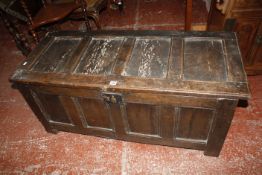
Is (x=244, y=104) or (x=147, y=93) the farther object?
(x=244, y=104)

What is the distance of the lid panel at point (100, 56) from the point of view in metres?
1.76

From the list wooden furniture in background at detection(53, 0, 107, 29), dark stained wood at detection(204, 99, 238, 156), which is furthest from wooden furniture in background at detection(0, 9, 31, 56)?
dark stained wood at detection(204, 99, 238, 156)

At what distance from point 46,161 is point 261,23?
8.63 feet

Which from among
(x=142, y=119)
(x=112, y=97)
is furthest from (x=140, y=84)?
(x=142, y=119)

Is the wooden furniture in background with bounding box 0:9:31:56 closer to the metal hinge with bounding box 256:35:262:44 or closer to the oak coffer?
the oak coffer

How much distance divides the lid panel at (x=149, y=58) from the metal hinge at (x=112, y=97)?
0.19 metres

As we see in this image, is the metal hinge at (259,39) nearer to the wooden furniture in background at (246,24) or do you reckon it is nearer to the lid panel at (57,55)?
the wooden furniture in background at (246,24)

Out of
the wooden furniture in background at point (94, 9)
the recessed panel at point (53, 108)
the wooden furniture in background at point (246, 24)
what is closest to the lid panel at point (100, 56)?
the recessed panel at point (53, 108)

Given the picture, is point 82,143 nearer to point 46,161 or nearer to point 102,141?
point 102,141

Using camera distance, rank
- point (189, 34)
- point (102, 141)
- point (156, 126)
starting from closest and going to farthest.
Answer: point (156, 126) → point (189, 34) → point (102, 141)

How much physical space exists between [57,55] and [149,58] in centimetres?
89

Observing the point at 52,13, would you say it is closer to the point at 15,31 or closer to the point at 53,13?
the point at 53,13

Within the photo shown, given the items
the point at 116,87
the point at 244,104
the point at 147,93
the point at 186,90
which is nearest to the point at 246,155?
the point at 244,104

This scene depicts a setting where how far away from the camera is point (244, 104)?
93.4 inches
